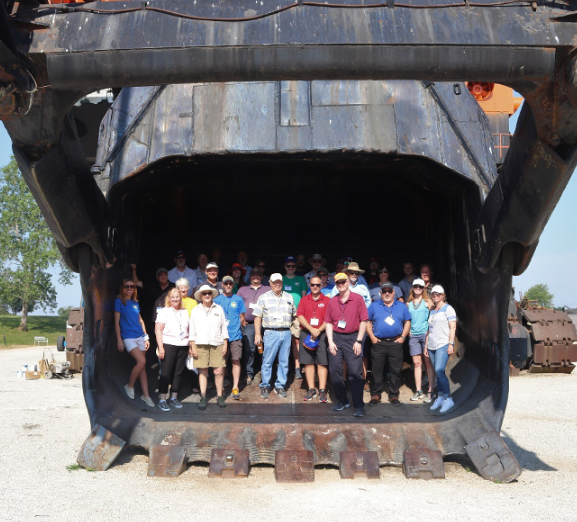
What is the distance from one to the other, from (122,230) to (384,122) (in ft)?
9.92

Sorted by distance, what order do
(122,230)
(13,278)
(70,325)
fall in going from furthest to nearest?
(13,278) → (70,325) → (122,230)

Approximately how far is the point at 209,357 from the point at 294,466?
6.28 feet

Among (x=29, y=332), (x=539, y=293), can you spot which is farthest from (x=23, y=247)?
(x=539, y=293)

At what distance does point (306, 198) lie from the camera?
1048 cm

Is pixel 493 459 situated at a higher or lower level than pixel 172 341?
lower

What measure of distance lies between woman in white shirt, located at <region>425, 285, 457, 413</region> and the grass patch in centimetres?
2313

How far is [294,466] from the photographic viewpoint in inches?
235

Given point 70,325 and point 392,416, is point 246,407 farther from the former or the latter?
point 70,325

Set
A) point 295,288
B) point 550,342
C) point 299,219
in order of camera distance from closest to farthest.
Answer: point 295,288
point 299,219
point 550,342

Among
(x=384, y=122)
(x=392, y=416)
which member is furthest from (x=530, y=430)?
(x=384, y=122)

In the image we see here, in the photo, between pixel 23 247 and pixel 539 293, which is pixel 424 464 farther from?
pixel 539 293

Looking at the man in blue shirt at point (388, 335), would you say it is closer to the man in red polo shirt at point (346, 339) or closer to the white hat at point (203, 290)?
the man in red polo shirt at point (346, 339)

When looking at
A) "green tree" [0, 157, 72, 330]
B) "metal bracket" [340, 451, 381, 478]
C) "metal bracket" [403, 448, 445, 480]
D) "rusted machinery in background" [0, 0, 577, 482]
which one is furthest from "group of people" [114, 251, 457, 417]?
"green tree" [0, 157, 72, 330]

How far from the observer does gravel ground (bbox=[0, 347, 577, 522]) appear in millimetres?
4824
